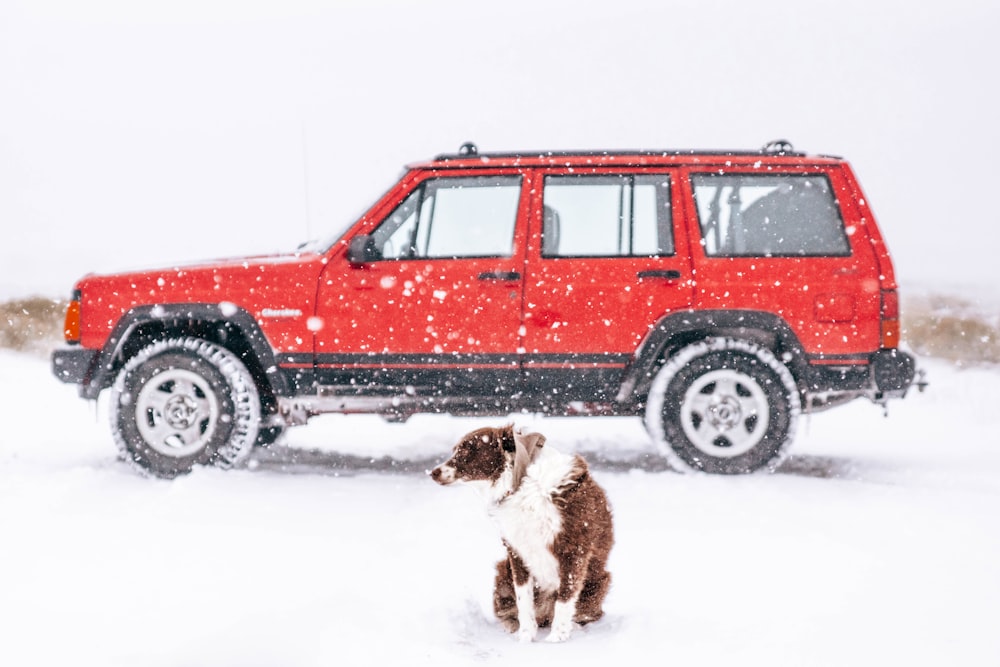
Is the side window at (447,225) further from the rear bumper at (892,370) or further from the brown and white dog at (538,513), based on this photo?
the brown and white dog at (538,513)

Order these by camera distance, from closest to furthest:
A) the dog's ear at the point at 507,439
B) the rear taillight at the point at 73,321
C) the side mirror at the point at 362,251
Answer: the dog's ear at the point at 507,439
the side mirror at the point at 362,251
the rear taillight at the point at 73,321

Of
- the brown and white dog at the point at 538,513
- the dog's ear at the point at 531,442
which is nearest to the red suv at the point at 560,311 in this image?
the brown and white dog at the point at 538,513

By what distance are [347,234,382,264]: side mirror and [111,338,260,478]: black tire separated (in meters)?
0.98

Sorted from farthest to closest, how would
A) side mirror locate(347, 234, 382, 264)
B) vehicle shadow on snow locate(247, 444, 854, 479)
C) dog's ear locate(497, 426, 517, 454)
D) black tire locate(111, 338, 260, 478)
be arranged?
1. vehicle shadow on snow locate(247, 444, 854, 479)
2. black tire locate(111, 338, 260, 478)
3. side mirror locate(347, 234, 382, 264)
4. dog's ear locate(497, 426, 517, 454)

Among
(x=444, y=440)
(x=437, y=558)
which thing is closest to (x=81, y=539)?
(x=437, y=558)

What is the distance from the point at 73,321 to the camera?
19.7 feet

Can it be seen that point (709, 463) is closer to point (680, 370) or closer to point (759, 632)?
point (680, 370)

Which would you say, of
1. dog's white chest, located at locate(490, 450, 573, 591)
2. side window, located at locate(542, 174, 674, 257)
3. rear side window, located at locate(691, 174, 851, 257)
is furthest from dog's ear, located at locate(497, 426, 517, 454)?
rear side window, located at locate(691, 174, 851, 257)

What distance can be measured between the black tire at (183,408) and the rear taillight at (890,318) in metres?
3.78

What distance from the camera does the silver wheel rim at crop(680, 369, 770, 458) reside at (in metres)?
5.79

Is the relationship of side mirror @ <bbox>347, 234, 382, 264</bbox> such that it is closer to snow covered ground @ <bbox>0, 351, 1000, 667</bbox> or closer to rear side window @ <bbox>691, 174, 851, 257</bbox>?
snow covered ground @ <bbox>0, 351, 1000, 667</bbox>

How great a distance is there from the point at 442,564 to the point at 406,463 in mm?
2571

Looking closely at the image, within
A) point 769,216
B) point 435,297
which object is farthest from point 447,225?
point 769,216

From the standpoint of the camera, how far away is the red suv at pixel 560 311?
575 centimetres
